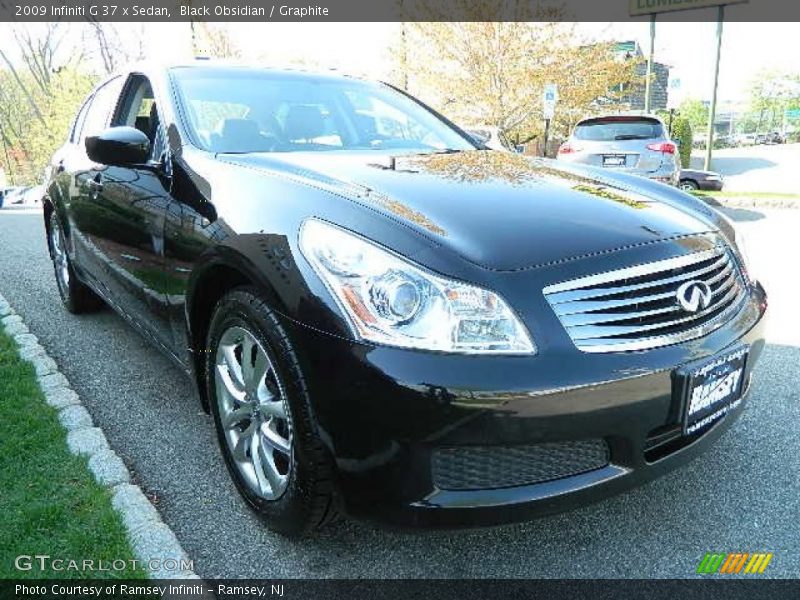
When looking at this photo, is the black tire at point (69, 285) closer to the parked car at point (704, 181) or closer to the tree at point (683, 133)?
the parked car at point (704, 181)

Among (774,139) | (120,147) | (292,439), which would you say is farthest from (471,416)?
(774,139)

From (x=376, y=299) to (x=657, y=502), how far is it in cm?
136

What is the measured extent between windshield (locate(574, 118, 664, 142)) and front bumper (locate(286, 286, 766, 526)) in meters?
8.14

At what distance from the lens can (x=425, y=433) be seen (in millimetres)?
1592

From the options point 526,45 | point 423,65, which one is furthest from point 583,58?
point 423,65

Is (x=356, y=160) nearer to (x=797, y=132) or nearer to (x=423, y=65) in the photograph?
(x=423, y=65)

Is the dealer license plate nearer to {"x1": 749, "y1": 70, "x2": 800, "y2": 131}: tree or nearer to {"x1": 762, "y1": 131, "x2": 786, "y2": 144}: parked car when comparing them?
{"x1": 762, "y1": 131, "x2": 786, "y2": 144}: parked car

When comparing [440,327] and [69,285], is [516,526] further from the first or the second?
[69,285]

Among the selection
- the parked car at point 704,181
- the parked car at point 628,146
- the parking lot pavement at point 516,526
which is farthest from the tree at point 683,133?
the parking lot pavement at point 516,526

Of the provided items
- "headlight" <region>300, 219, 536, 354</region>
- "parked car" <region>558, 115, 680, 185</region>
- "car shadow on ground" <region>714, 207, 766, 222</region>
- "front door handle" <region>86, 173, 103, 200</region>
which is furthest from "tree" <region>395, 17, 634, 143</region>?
"headlight" <region>300, 219, 536, 354</region>

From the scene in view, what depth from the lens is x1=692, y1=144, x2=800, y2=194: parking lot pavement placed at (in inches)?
705
